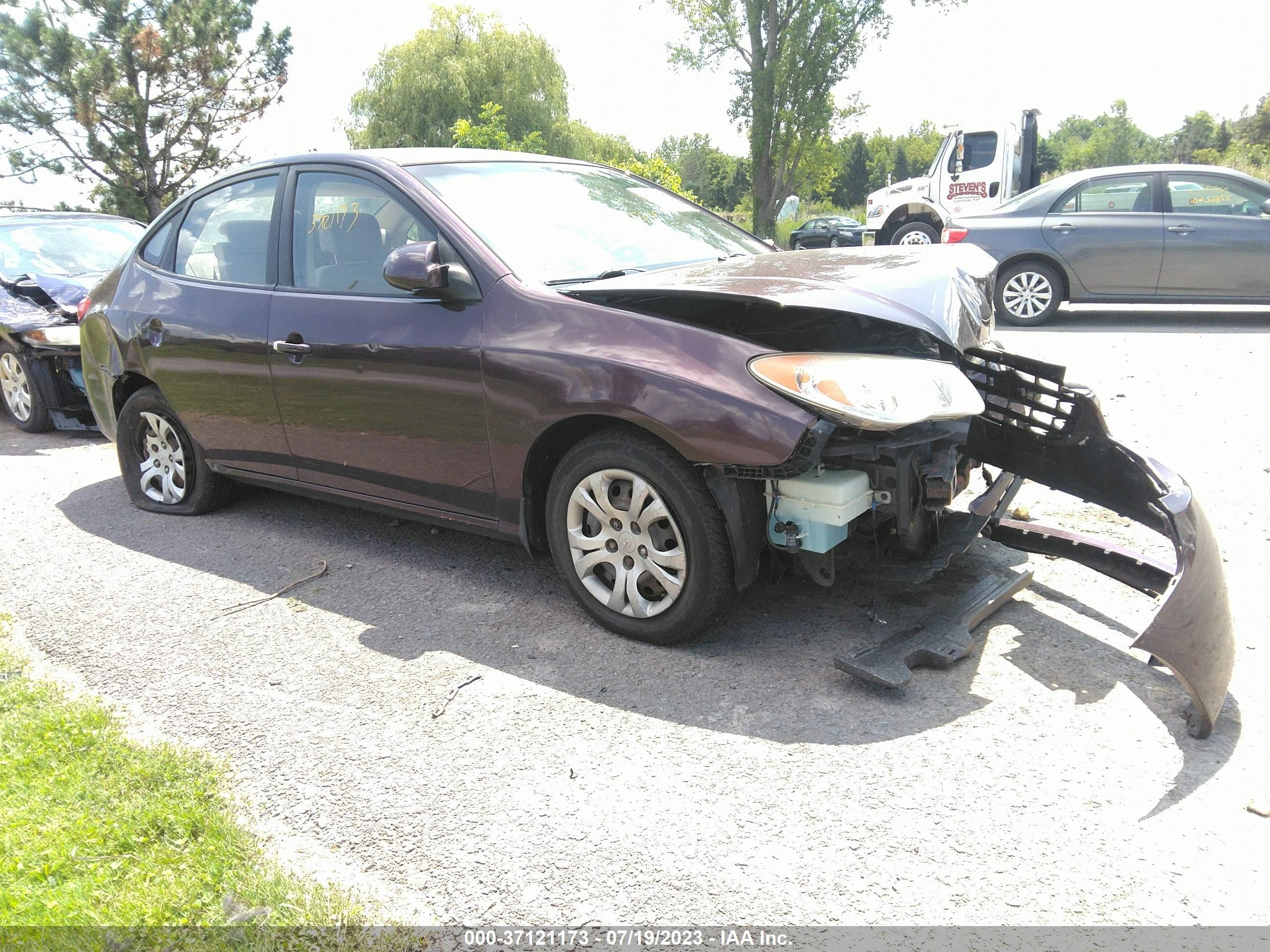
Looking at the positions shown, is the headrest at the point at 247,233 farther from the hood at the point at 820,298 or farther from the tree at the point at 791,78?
the tree at the point at 791,78

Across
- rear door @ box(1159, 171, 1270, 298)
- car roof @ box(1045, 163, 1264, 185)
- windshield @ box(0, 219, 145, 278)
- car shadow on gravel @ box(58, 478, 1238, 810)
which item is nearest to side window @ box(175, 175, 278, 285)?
car shadow on gravel @ box(58, 478, 1238, 810)

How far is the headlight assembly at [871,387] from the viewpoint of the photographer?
3047mm

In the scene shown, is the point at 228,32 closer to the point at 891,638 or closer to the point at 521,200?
the point at 521,200

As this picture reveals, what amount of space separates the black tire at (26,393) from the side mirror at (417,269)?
5.32 meters

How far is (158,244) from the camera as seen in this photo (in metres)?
5.35

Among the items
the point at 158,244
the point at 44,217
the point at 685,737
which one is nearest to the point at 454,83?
the point at 44,217

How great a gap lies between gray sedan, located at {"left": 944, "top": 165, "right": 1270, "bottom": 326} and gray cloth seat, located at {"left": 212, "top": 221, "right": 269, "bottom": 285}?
825 centimetres

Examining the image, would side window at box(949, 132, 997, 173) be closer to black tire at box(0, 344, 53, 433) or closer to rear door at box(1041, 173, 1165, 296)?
rear door at box(1041, 173, 1165, 296)

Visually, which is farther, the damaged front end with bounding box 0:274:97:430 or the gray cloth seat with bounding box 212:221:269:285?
the damaged front end with bounding box 0:274:97:430

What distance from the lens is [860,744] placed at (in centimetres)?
292

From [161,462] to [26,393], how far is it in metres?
3.19

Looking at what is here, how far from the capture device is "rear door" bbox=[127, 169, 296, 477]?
4.60m

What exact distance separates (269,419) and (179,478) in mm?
1145

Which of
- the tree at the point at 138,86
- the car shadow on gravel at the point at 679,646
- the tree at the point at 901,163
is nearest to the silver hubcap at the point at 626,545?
the car shadow on gravel at the point at 679,646
